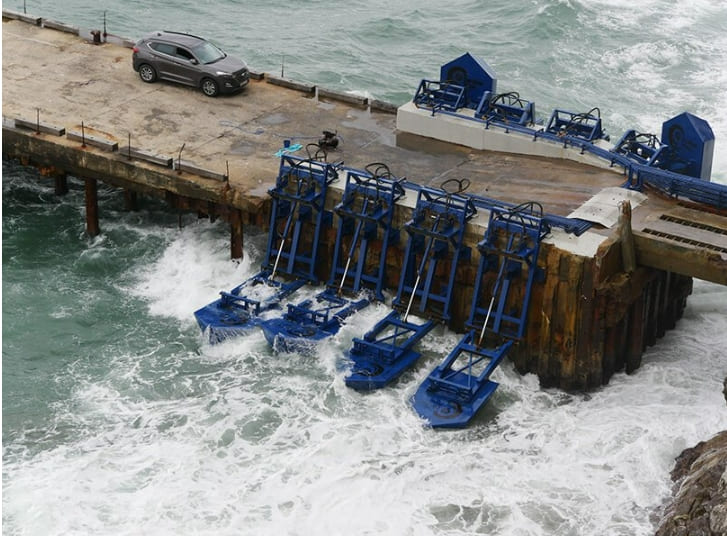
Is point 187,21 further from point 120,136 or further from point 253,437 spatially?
point 253,437

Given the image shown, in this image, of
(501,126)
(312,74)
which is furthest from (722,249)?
(312,74)

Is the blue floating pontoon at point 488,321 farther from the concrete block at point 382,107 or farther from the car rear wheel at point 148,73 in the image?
the car rear wheel at point 148,73

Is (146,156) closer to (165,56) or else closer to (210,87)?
(210,87)

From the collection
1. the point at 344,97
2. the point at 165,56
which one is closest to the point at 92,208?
the point at 165,56

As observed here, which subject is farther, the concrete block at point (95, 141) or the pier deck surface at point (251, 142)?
the concrete block at point (95, 141)

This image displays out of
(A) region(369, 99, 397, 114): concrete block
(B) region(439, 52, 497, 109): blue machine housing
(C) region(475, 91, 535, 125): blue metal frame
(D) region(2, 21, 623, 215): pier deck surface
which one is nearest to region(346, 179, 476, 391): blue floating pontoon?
(D) region(2, 21, 623, 215): pier deck surface

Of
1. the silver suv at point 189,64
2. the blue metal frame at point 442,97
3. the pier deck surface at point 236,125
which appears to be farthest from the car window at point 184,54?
the blue metal frame at point 442,97

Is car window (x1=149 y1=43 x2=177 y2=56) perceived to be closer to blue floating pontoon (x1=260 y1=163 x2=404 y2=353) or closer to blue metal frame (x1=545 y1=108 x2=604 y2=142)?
blue floating pontoon (x1=260 y1=163 x2=404 y2=353)
